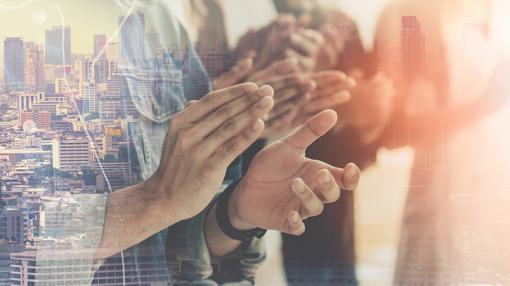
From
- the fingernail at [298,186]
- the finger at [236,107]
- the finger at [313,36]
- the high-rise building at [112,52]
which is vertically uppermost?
Result: the finger at [313,36]

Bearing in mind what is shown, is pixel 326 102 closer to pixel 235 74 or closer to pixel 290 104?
pixel 290 104

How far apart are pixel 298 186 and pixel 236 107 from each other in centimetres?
29

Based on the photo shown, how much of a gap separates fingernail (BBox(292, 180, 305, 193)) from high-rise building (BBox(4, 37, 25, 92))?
839mm

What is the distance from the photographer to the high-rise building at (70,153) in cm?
237

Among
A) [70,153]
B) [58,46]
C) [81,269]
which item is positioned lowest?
[81,269]

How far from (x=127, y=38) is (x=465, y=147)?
105cm

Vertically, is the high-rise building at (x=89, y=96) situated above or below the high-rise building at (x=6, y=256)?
above

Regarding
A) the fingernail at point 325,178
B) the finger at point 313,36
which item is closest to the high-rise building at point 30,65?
the finger at point 313,36

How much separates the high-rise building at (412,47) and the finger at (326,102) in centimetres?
19

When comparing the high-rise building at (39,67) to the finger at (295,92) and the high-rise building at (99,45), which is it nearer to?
the high-rise building at (99,45)

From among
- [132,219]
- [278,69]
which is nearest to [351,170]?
[278,69]

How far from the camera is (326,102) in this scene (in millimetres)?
2354

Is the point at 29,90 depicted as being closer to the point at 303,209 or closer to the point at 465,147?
the point at 303,209

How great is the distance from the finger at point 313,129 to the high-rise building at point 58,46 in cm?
69
